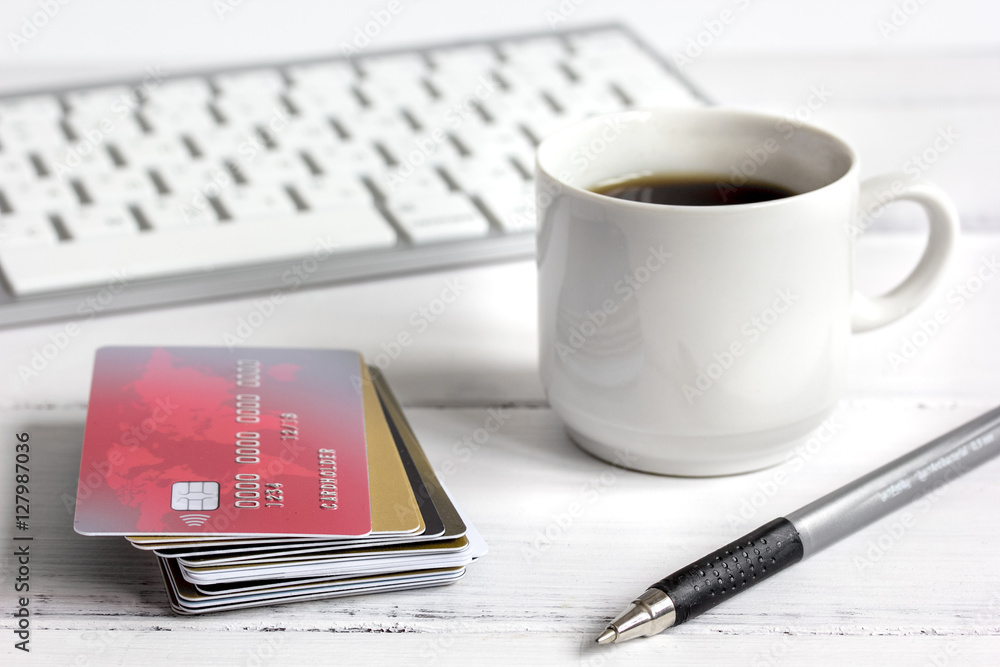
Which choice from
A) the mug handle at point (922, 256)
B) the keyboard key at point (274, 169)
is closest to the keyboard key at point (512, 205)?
the keyboard key at point (274, 169)

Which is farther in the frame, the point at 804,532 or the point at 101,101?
the point at 101,101

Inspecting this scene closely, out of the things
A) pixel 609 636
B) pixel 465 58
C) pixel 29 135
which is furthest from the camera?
pixel 465 58

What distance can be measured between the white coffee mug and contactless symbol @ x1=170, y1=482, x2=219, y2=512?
15 cm

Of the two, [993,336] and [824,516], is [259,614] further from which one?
[993,336]

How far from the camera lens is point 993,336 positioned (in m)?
0.56

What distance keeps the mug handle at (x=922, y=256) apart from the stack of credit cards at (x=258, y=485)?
20 centimetres

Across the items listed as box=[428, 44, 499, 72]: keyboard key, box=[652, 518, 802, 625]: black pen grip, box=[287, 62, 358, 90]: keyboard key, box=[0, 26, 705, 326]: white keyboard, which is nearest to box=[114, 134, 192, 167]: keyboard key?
box=[0, 26, 705, 326]: white keyboard

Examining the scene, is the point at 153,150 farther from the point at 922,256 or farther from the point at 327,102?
the point at 922,256

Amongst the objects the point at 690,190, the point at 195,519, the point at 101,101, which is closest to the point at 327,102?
the point at 101,101

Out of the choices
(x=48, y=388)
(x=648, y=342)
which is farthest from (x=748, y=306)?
A: (x=48, y=388)

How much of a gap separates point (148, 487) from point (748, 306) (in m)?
0.23

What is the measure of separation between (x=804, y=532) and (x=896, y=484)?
6cm

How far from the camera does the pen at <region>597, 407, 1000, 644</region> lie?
349 mm

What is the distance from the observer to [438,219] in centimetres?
61
